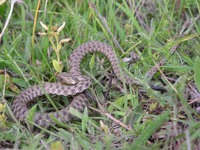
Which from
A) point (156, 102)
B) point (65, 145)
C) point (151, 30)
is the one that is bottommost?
point (65, 145)

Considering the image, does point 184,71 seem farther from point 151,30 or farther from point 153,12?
point 153,12

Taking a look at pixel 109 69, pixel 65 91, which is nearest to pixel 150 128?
pixel 65 91

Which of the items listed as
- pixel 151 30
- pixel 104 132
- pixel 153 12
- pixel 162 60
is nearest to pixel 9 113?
pixel 104 132

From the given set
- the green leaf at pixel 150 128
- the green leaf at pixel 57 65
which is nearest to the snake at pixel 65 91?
the green leaf at pixel 57 65

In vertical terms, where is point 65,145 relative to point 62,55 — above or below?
below

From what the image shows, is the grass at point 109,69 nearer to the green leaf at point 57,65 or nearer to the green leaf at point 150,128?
the green leaf at point 150,128

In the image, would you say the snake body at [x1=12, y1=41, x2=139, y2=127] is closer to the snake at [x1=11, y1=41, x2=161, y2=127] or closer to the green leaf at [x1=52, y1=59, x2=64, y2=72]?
the snake at [x1=11, y1=41, x2=161, y2=127]
